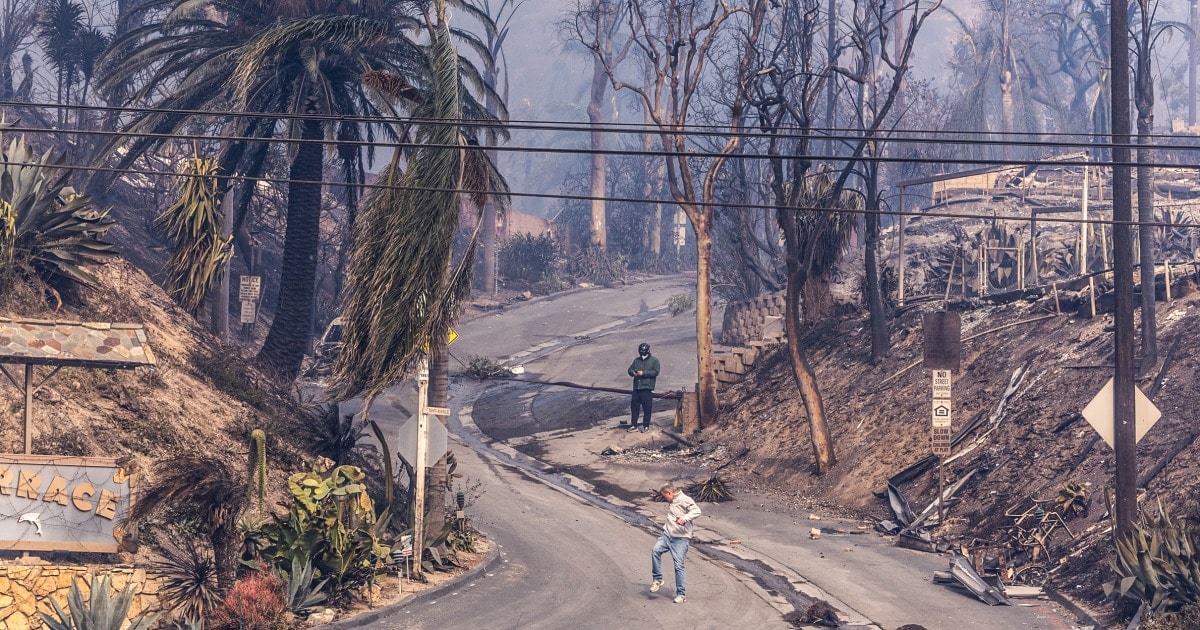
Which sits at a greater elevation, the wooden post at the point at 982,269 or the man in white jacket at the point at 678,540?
the wooden post at the point at 982,269

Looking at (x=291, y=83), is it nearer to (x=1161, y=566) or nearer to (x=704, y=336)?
(x=704, y=336)

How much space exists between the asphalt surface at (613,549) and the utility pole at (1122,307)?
1765mm

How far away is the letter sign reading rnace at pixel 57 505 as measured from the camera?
12742mm

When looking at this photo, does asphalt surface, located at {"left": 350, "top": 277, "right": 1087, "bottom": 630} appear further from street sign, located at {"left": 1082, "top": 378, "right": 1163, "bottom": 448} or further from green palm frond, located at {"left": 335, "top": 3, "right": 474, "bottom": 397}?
green palm frond, located at {"left": 335, "top": 3, "right": 474, "bottom": 397}

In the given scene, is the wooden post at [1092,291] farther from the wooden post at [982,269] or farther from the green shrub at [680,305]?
the green shrub at [680,305]

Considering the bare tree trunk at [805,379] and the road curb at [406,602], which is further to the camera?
the bare tree trunk at [805,379]

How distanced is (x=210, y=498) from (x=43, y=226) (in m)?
7.80

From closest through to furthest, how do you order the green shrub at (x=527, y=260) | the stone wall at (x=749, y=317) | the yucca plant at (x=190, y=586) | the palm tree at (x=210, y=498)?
the yucca plant at (x=190, y=586) < the palm tree at (x=210, y=498) < the stone wall at (x=749, y=317) < the green shrub at (x=527, y=260)

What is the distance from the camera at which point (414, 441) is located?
14.9 meters

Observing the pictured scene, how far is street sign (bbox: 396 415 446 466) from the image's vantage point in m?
14.9

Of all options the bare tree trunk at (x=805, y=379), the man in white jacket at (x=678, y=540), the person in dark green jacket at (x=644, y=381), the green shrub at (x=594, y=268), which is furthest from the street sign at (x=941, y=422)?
the green shrub at (x=594, y=268)

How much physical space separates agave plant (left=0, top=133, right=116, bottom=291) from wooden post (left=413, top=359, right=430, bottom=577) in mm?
6575

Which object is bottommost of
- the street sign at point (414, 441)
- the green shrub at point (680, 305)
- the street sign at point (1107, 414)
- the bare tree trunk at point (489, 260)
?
the street sign at point (414, 441)

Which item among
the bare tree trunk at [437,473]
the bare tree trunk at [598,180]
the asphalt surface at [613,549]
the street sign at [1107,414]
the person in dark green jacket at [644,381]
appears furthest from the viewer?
the bare tree trunk at [598,180]
